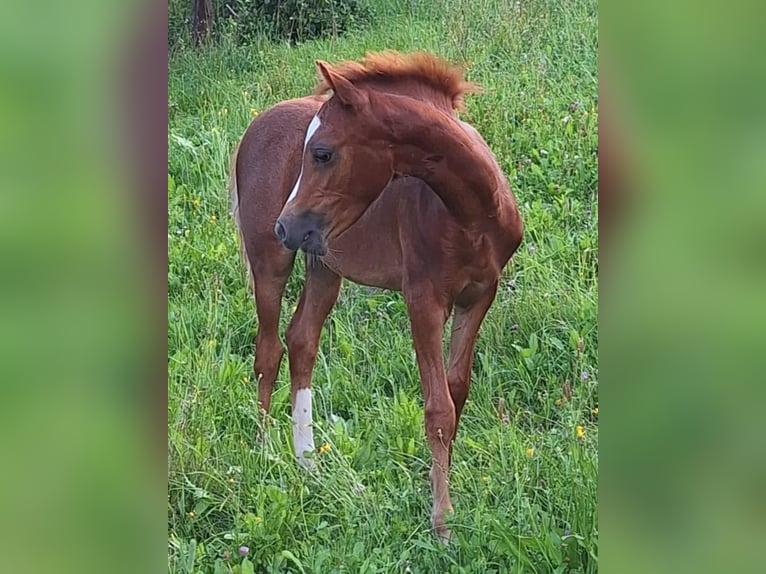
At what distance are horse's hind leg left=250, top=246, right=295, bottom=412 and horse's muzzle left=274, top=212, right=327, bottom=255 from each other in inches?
6.6

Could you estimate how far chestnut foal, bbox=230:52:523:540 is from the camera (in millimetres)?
1681

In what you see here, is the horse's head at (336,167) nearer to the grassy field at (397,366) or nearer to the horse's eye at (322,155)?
the horse's eye at (322,155)

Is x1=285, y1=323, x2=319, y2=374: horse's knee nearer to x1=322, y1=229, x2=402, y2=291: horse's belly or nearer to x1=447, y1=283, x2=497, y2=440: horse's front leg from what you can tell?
x1=322, y1=229, x2=402, y2=291: horse's belly

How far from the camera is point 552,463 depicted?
5.69 feet

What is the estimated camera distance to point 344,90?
65.5 inches

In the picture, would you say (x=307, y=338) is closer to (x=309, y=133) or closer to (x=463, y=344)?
(x=463, y=344)

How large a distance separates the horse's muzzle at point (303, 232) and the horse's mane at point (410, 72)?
272 millimetres

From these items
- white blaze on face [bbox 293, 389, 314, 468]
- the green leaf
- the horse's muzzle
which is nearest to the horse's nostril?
the horse's muzzle
